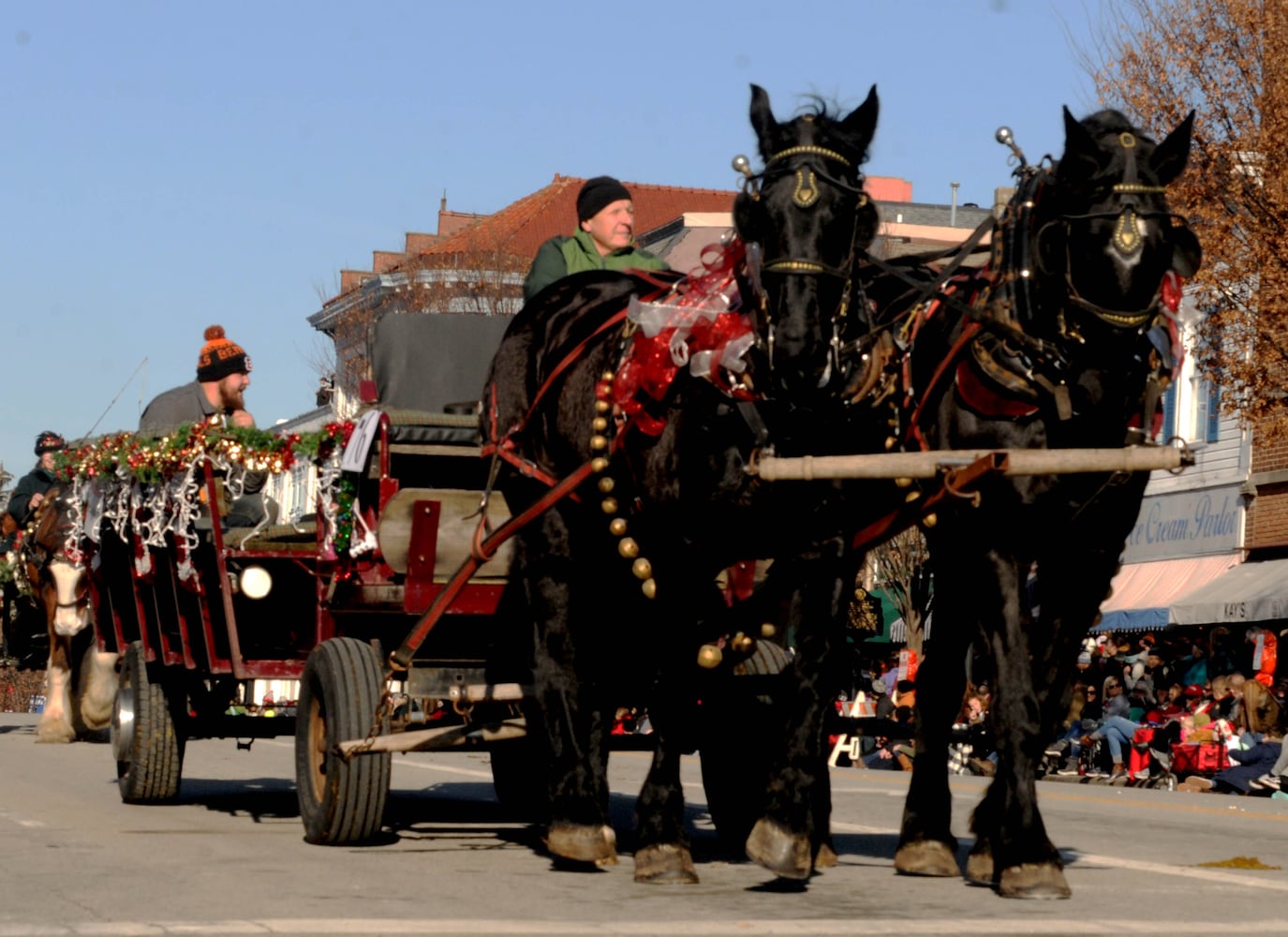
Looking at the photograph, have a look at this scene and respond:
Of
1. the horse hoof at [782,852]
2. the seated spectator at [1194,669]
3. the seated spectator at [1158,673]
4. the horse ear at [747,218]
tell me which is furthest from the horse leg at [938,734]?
the seated spectator at [1158,673]

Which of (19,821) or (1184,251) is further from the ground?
(1184,251)

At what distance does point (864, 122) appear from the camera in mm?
8078

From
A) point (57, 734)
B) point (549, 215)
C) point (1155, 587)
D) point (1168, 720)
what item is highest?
point (549, 215)

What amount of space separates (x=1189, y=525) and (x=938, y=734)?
103 feet

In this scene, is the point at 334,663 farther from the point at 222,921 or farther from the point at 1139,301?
the point at 1139,301

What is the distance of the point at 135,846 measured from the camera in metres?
10.4

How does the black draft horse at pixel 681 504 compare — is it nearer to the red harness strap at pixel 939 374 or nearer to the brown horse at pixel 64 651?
the red harness strap at pixel 939 374

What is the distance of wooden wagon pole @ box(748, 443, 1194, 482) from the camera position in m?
7.86

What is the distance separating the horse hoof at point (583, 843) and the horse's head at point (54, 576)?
11.0 m

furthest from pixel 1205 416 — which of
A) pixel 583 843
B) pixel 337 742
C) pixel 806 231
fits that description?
pixel 806 231

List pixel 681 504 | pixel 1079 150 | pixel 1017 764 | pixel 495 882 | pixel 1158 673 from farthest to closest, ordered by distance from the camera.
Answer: pixel 1158 673 → pixel 495 882 → pixel 681 504 → pixel 1079 150 → pixel 1017 764

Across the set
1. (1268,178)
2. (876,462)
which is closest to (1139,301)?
(876,462)

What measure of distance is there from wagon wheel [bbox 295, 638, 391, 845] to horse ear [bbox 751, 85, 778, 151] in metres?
3.40

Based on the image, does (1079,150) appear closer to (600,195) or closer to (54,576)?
A: (600,195)
